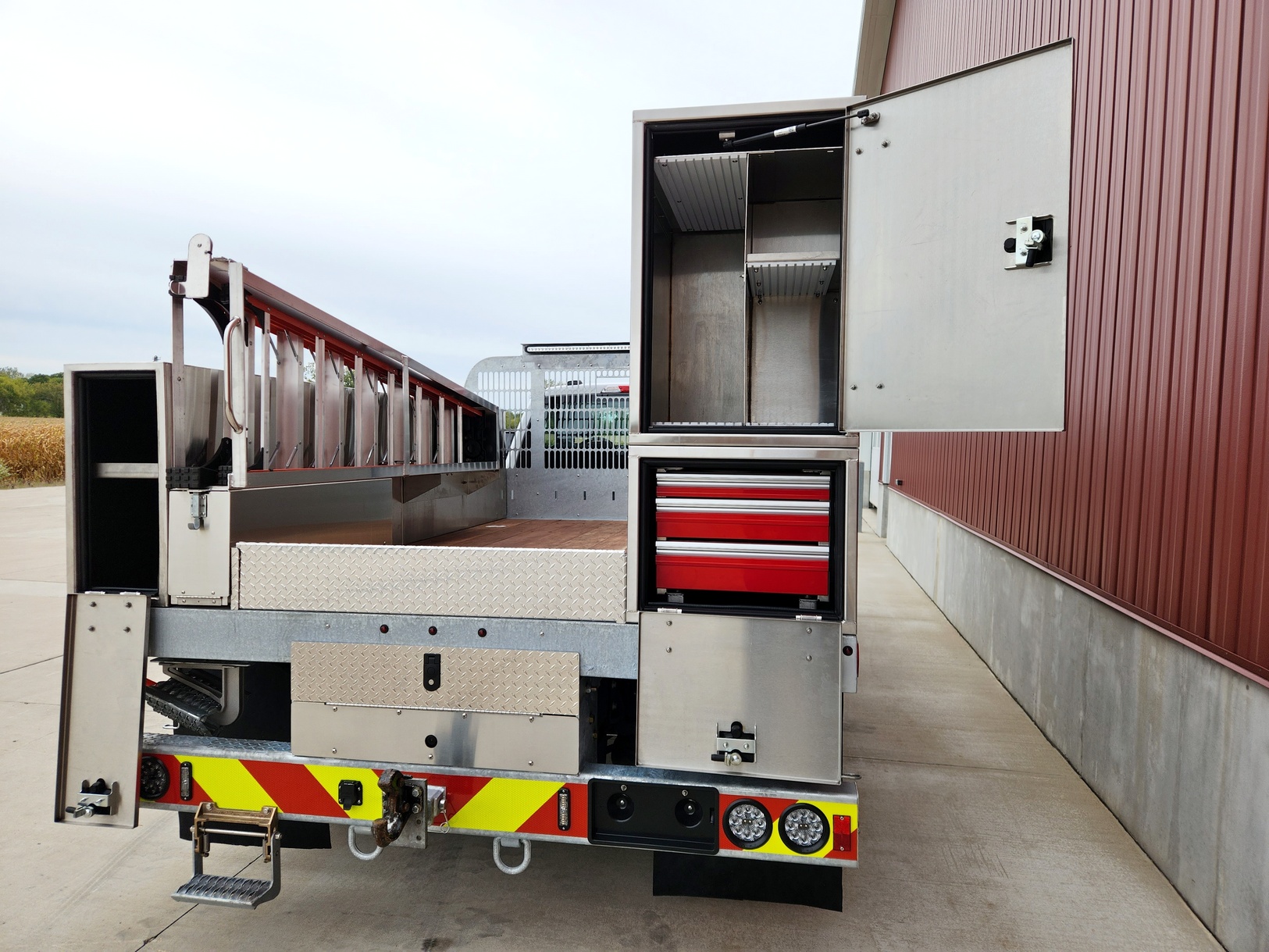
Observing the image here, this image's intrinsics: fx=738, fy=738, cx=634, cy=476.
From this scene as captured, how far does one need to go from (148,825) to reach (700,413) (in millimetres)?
3099

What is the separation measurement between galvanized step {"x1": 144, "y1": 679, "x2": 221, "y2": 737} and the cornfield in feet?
94.3

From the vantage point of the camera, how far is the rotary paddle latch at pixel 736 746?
7.06 feet

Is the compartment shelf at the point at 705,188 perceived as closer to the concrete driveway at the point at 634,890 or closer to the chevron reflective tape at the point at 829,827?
the chevron reflective tape at the point at 829,827

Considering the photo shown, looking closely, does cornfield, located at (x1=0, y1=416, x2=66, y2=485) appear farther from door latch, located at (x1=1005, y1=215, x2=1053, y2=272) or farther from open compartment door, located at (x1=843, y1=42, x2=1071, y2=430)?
door latch, located at (x1=1005, y1=215, x2=1053, y2=272)

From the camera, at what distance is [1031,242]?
1991 millimetres

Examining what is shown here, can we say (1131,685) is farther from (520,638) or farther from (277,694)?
(277,694)

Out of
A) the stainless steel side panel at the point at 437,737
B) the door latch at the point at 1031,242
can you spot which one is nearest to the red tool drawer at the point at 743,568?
the stainless steel side panel at the point at 437,737

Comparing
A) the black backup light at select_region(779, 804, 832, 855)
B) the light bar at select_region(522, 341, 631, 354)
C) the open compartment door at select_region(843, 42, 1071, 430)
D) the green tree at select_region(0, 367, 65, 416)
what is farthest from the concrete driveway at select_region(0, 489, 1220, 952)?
the green tree at select_region(0, 367, 65, 416)

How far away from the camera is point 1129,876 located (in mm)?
2961

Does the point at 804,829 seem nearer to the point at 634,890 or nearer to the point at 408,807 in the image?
the point at 634,890

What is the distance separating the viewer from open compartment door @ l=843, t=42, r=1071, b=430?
1995 mm

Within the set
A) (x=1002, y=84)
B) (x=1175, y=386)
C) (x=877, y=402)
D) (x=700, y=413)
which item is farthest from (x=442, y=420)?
(x=1175, y=386)

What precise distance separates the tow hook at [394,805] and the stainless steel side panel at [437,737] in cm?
8

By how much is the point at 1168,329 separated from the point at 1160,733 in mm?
1736
